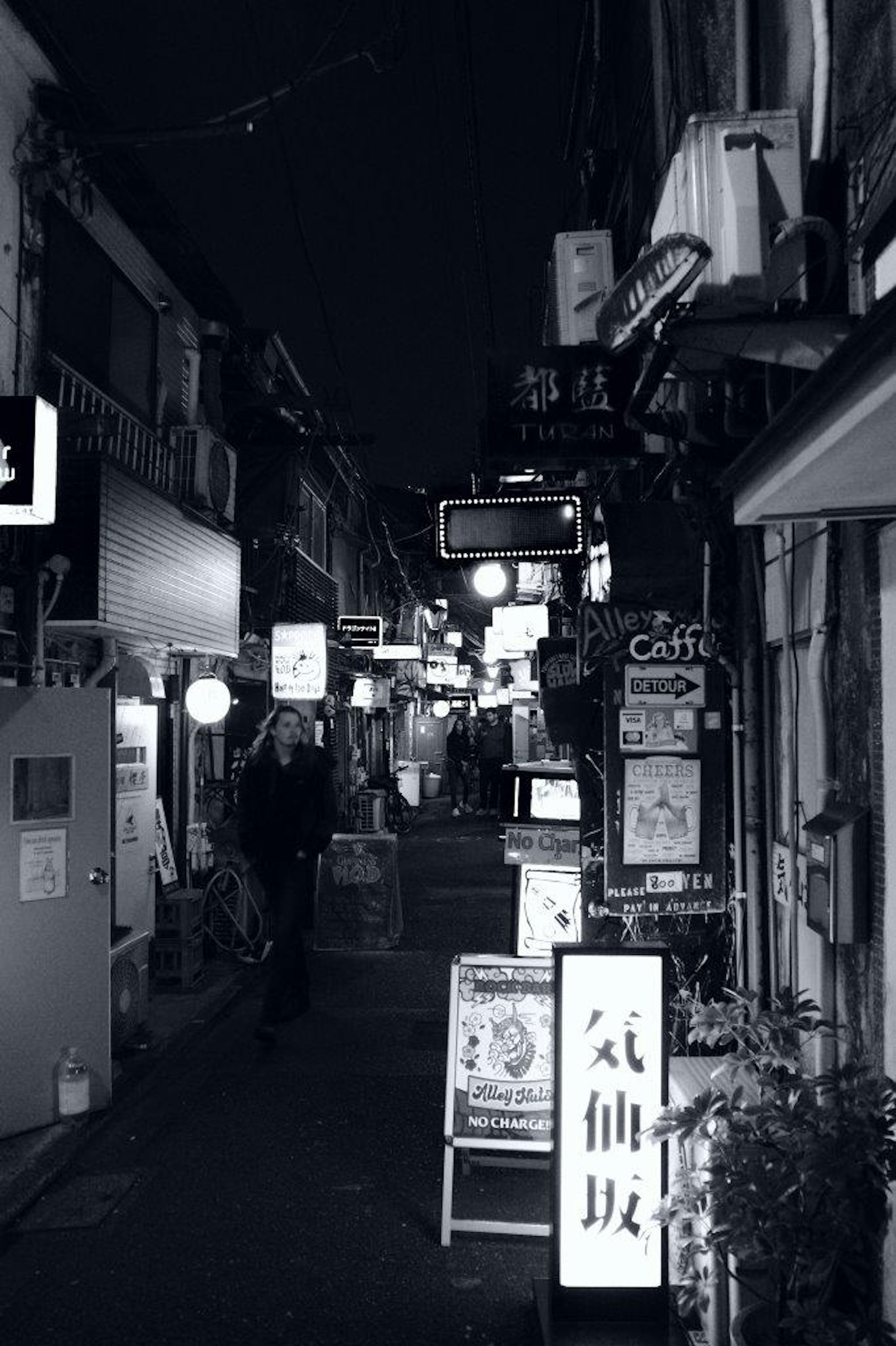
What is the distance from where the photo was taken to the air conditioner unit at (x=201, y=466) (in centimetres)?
1294

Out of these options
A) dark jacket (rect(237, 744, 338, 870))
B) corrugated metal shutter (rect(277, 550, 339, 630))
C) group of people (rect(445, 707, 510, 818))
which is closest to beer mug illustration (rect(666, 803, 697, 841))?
dark jacket (rect(237, 744, 338, 870))

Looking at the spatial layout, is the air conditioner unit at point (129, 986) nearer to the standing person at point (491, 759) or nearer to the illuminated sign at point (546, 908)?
the illuminated sign at point (546, 908)

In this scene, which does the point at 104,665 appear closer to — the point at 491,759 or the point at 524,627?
the point at 524,627

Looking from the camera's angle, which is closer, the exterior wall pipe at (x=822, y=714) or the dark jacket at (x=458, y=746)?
the exterior wall pipe at (x=822, y=714)

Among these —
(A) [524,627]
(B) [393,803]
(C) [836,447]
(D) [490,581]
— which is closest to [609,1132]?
(C) [836,447]

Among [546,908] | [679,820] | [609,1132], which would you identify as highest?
[679,820]

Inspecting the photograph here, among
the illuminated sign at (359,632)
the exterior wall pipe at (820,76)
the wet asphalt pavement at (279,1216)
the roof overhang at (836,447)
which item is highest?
the exterior wall pipe at (820,76)

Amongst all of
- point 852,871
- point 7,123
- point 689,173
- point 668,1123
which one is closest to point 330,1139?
point 668,1123

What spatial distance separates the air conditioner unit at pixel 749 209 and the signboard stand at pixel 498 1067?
11.8ft

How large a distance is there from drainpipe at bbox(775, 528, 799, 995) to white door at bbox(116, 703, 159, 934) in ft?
20.5

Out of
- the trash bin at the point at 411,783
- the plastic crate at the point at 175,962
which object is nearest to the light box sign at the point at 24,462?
the plastic crate at the point at 175,962

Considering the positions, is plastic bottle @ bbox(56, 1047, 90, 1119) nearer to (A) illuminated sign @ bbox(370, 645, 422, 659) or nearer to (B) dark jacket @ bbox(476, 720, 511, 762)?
(A) illuminated sign @ bbox(370, 645, 422, 659)

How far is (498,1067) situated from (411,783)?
996 inches

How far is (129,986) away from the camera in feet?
26.8
